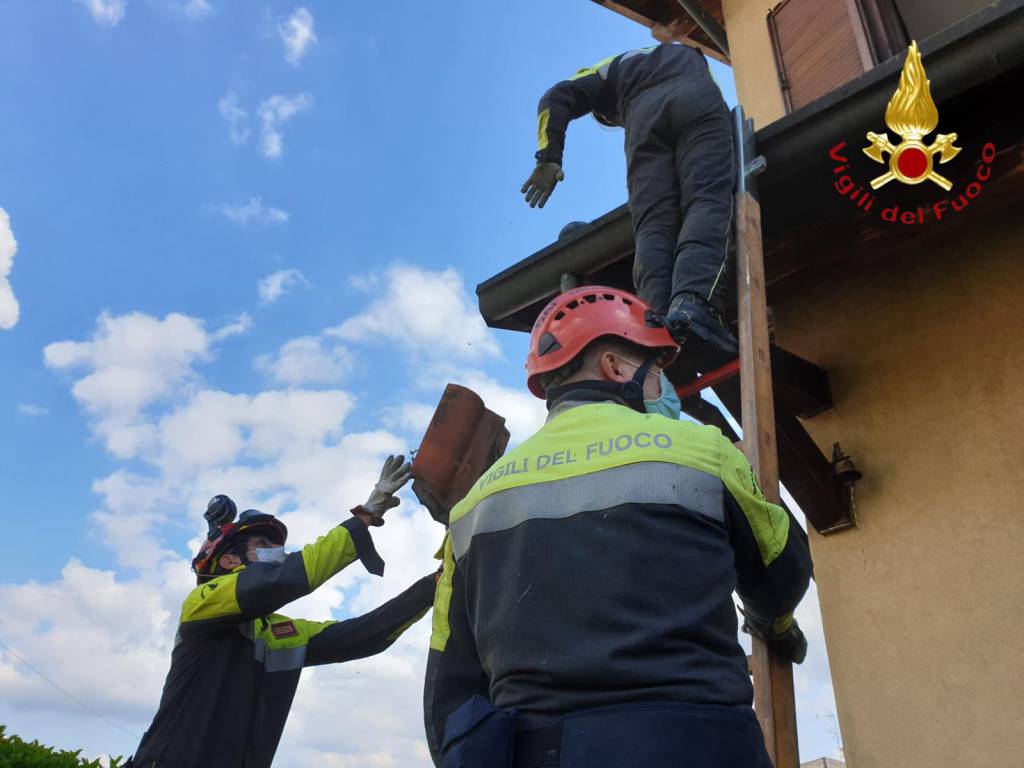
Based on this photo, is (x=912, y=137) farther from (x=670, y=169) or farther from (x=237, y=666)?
(x=237, y=666)

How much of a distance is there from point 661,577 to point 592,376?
736mm

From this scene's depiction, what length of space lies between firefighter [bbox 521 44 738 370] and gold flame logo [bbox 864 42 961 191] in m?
0.62

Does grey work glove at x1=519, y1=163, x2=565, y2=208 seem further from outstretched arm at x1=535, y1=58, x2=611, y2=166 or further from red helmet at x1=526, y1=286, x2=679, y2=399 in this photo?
red helmet at x1=526, y1=286, x2=679, y2=399

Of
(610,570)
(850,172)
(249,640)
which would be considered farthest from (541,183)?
(610,570)

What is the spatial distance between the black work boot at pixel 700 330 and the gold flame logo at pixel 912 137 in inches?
45.3

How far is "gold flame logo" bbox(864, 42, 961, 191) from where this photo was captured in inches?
126

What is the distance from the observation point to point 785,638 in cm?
210

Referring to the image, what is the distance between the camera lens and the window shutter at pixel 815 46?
525cm

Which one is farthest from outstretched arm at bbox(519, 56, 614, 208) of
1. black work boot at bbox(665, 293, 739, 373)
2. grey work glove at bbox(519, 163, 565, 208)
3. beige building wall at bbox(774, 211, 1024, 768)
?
beige building wall at bbox(774, 211, 1024, 768)

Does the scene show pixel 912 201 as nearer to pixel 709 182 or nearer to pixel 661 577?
pixel 709 182

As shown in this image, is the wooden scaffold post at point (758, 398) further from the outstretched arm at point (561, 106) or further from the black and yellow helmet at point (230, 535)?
the black and yellow helmet at point (230, 535)

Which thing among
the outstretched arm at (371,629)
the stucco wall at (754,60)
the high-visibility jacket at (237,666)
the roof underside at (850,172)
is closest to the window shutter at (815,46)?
the stucco wall at (754,60)

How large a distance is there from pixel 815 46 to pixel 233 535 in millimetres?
4736

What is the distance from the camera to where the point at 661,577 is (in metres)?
1.60
